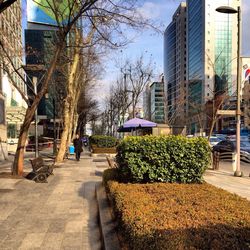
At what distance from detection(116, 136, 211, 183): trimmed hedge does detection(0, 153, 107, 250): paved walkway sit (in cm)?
133

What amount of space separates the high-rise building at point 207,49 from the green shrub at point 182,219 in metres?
22.9

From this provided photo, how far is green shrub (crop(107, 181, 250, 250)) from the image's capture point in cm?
A: 366

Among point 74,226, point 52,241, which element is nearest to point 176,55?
point 74,226

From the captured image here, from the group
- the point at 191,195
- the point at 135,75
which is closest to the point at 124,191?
the point at 191,195

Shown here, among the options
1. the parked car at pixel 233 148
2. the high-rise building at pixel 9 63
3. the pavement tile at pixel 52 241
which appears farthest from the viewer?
the parked car at pixel 233 148

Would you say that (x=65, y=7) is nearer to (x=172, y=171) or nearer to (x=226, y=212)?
(x=172, y=171)

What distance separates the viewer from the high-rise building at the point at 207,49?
33719 millimetres

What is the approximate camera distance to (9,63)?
856 inches

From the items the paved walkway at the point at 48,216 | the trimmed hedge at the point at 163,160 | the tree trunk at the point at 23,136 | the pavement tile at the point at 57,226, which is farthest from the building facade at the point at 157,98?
the pavement tile at the point at 57,226

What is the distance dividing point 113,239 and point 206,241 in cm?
190

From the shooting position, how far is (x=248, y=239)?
3.80 metres

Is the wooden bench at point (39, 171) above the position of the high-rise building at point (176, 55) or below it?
below

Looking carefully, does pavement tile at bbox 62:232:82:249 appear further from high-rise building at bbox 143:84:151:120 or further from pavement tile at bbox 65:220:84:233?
high-rise building at bbox 143:84:151:120

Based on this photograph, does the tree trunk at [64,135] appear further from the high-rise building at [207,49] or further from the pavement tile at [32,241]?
the pavement tile at [32,241]
